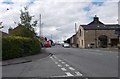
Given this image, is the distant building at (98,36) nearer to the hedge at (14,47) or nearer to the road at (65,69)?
the hedge at (14,47)

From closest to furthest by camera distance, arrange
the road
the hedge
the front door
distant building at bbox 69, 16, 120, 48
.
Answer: the road, the hedge, the front door, distant building at bbox 69, 16, 120, 48

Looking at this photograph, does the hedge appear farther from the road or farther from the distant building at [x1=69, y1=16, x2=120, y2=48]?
the distant building at [x1=69, y1=16, x2=120, y2=48]

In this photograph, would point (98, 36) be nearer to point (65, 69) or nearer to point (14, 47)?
point (14, 47)

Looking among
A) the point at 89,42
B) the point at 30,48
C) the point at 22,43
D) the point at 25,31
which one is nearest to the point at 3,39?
the point at 22,43

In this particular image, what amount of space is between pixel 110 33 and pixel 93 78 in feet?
287

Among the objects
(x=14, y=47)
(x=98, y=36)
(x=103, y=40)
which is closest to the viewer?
(x=14, y=47)

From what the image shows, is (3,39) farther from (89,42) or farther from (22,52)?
(89,42)

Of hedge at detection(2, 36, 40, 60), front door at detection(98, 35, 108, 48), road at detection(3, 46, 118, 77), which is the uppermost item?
front door at detection(98, 35, 108, 48)

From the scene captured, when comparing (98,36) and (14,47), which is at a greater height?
(98,36)

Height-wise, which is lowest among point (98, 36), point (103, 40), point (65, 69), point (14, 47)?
point (65, 69)

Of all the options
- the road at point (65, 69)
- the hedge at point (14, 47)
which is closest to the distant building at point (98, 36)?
the hedge at point (14, 47)

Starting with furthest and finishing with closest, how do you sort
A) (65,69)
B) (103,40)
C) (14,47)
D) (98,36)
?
1. (98,36)
2. (103,40)
3. (14,47)
4. (65,69)

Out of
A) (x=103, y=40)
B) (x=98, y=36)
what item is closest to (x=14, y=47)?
(x=103, y=40)

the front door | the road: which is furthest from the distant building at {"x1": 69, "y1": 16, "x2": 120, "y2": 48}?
the road
